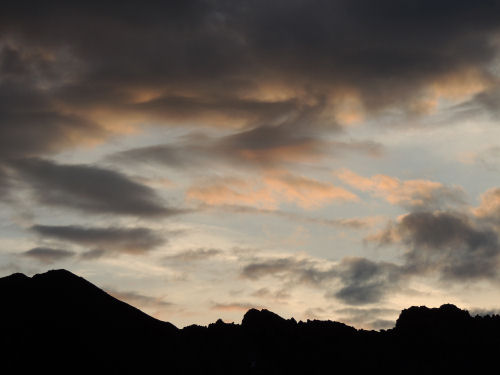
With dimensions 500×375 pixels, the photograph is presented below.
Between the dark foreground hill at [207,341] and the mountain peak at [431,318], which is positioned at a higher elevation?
the mountain peak at [431,318]

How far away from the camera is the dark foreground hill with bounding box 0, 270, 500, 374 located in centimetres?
8800

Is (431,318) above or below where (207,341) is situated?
above

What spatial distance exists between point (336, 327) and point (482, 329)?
36.5 m

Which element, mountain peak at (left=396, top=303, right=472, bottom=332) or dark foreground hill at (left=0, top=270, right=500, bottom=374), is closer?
dark foreground hill at (left=0, top=270, right=500, bottom=374)

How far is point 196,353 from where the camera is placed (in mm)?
118875

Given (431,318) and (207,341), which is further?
(431,318)

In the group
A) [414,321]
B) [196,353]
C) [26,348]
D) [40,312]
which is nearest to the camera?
[26,348]

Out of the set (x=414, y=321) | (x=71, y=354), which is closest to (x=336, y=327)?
(x=414, y=321)

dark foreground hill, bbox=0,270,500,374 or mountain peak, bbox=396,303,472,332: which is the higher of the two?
mountain peak, bbox=396,303,472,332

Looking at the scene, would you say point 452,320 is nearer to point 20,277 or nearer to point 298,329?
point 298,329

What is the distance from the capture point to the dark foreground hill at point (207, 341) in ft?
289

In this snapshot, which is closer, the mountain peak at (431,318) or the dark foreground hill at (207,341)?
the dark foreground hill at (207,341)

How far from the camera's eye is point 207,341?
13512 centimetres

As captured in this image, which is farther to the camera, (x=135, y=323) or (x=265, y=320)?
(x=265, y=320)
